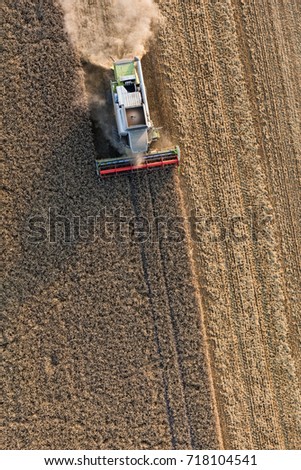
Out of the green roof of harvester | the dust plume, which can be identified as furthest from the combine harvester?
the dust plume

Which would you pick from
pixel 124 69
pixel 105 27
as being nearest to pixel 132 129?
pixel 124 69

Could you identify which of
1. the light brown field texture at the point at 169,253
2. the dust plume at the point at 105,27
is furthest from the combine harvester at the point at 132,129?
the dust plume at the point at 105,27

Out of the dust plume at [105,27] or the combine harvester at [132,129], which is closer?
the combine harvester at [132,129]

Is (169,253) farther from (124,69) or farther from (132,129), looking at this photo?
(124,69)

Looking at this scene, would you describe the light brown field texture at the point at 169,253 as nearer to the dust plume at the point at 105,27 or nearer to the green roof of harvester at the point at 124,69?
the dust plume at the point at 105,27
